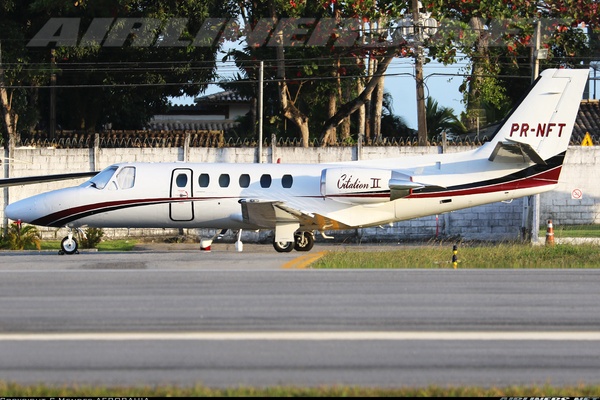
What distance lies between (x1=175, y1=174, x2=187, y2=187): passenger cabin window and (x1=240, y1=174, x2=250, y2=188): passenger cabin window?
1348 millimetres

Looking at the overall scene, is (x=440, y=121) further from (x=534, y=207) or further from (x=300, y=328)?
(x=300, y=328)

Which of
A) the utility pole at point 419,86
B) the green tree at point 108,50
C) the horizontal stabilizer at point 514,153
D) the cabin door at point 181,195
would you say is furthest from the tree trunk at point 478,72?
the cabin door at point 181,195

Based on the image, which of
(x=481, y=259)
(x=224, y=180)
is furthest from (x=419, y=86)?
(x=481, y=259)

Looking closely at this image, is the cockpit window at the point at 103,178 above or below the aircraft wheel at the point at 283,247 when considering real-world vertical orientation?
above

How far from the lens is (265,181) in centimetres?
2428

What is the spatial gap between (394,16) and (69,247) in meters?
15.7

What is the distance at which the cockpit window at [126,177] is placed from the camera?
23.9m

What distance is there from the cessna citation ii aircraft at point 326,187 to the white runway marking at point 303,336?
13.5 meters

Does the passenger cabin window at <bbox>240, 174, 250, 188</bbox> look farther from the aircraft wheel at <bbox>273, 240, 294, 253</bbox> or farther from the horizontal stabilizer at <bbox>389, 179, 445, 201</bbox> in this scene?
the horizontal stabilizer at <bbox>389, 179, 445, 201</bbox>

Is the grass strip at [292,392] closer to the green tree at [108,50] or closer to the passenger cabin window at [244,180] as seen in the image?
the passenger cabin window at [244,180]

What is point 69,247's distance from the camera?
22.4 meters

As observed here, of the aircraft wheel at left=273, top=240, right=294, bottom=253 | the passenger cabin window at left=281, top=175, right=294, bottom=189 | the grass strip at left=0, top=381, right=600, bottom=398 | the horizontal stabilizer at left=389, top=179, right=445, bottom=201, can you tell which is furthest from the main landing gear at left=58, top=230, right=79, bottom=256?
the grass strip at left=0, top=381, right=600, bottom=398

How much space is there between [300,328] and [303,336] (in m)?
0.36

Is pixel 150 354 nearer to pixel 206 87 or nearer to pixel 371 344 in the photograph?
pixel 371 344
